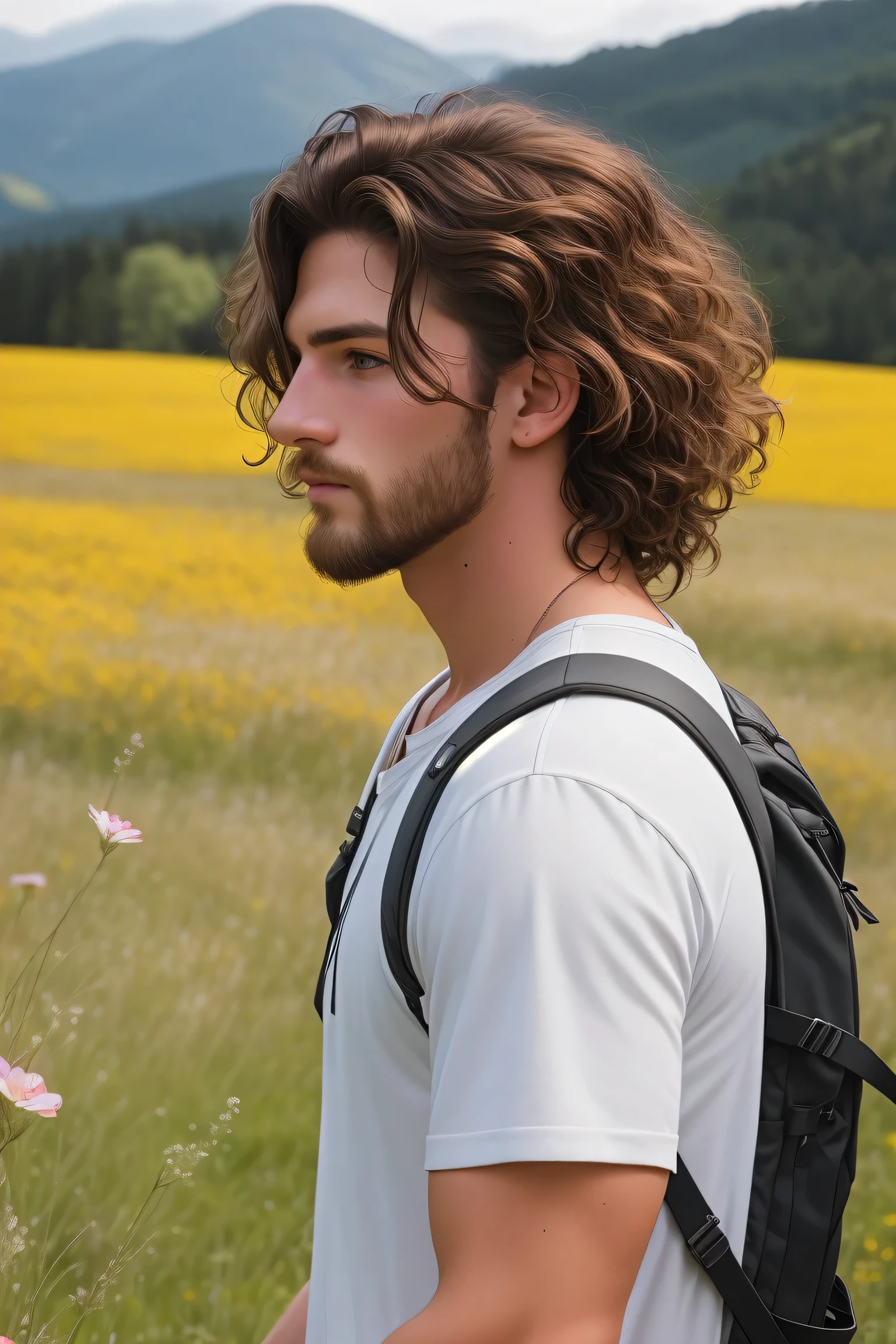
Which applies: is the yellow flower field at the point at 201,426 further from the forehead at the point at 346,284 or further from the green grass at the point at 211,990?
the forehead at the point at 346,284

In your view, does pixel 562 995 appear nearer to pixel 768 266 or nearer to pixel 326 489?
pixel 326 489

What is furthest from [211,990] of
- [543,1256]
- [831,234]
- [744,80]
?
[744,80]

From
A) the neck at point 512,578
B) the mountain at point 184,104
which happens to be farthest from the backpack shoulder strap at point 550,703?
the mountain at point 184,104

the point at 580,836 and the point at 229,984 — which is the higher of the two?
the point at 580,836

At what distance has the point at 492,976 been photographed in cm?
104

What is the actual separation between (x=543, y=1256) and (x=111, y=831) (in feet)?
3.10

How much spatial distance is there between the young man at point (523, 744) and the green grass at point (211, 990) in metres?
0.62

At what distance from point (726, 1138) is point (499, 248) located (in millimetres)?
1021

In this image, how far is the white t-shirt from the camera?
103cm

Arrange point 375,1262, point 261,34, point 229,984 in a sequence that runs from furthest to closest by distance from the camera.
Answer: point 261,34, point 229,984, point 375,1262

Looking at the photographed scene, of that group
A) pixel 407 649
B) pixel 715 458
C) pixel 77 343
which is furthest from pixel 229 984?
pixel 77 343

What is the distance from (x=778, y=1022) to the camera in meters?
1.26

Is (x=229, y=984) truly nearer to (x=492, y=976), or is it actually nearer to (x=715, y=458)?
(x=715, y=458)

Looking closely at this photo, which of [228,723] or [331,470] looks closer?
[331,470]
